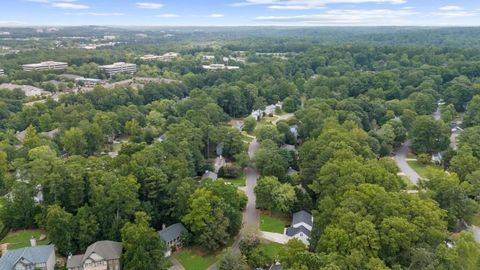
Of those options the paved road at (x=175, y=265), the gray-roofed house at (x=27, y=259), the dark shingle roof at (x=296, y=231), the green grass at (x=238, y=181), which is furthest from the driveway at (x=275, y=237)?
the gray-roofed house at (x=27, y=259)

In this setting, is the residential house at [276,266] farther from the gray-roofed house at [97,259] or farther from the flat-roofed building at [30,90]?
the flat-roofed building at [30,90]

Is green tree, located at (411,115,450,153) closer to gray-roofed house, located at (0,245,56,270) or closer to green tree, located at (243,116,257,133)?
green tree, located at (243,116,257,133)

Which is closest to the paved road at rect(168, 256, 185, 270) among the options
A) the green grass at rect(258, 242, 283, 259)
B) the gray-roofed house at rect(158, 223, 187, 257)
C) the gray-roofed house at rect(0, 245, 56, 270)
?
the gray-roofed house at rect(158, 223, 187, 257)

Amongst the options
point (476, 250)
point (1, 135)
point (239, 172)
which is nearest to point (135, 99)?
point (1, 135)

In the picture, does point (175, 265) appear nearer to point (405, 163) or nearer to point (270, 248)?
point (270, 248)

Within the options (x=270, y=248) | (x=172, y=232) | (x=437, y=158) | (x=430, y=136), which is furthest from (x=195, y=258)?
(x=430, y=136)
